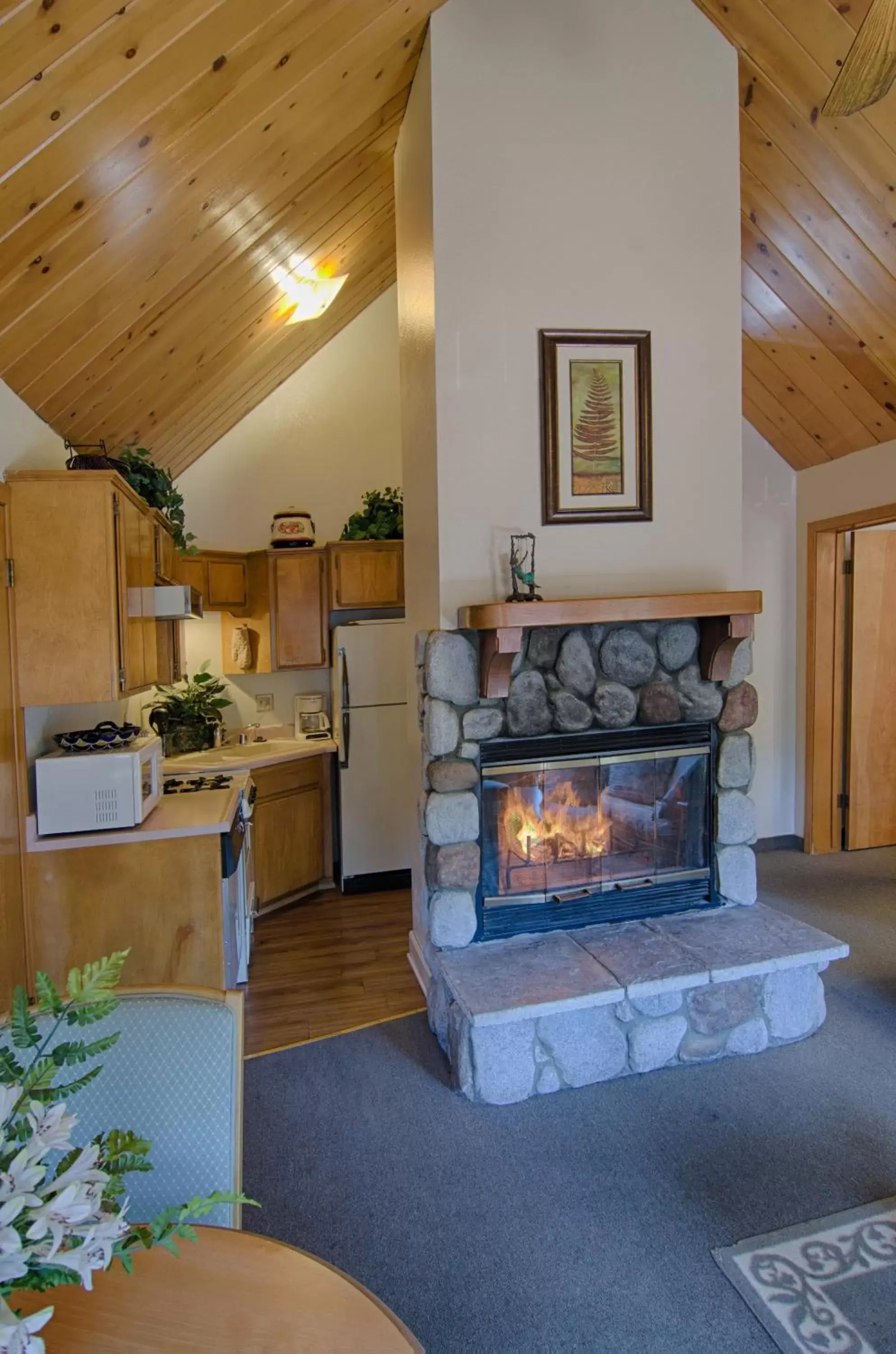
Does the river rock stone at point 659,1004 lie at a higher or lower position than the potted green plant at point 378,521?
lower

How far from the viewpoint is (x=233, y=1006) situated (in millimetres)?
1283

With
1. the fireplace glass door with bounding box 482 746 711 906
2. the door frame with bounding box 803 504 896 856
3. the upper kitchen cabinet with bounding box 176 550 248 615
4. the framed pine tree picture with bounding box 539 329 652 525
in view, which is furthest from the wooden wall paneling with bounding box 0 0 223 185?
the door frame with bounding box 803 504 896 856

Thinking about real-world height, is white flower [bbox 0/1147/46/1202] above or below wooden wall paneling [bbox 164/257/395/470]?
below

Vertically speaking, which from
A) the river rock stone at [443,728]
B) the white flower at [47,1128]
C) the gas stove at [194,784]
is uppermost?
the river rock stone at [443,728]

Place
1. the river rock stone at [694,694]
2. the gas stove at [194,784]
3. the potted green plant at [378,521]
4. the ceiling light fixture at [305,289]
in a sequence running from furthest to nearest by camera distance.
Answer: the potted green plant at [378,521] → the ceiling light fixture at [305,289] → the gas stove at [194,784] → the river rock stone at [694,694]

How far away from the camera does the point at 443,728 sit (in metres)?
2.67

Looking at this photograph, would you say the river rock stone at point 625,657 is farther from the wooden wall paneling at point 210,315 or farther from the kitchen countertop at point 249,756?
the wooden wall paneling at point 210,315

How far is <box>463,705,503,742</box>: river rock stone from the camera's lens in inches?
106

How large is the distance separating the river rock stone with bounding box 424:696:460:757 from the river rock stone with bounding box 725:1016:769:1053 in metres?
1.40

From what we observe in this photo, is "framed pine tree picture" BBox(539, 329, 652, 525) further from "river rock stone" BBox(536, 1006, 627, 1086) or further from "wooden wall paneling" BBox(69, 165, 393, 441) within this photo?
"river rock stone" BBox(536, 1006, 627, 1086)

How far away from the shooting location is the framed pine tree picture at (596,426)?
2744 mm

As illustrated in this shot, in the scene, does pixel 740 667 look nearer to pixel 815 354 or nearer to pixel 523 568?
pixel 523 568

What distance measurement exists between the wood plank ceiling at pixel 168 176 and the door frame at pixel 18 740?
1.62ft

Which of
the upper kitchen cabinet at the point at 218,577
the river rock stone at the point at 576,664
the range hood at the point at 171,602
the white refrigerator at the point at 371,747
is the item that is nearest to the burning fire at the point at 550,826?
the river rock stone at the point at 576,664
